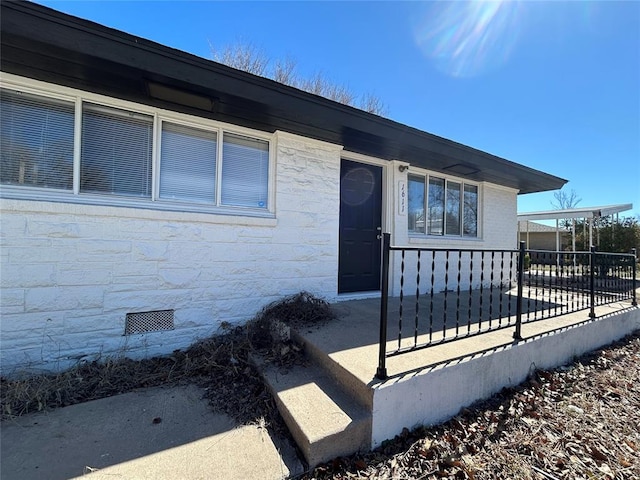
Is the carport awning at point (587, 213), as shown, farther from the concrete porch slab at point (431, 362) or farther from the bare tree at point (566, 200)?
the bare tree at point (566, 200)

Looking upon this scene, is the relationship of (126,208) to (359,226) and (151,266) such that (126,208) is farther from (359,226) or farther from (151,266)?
(359,226)

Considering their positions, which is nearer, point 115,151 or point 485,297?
point 115,151

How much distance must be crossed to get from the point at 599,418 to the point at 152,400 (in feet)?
11.9

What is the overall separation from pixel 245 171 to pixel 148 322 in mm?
2103

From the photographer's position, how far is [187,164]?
10.9ft

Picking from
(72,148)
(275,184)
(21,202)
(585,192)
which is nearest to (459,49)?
(275,184)

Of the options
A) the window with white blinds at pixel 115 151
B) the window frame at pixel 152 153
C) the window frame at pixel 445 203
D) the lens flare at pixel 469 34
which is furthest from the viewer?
the window frame at pixel 445 203

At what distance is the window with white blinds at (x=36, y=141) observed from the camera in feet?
8.35

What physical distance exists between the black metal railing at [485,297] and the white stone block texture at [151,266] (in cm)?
143

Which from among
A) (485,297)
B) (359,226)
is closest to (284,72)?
(359,226)

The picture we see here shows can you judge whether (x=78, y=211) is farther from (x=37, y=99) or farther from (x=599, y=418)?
(x=599, y=418)

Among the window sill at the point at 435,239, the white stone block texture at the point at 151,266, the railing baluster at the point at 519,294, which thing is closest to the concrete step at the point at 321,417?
the white stone block texture at the point at 151,266

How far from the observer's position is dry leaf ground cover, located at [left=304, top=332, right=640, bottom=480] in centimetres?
167

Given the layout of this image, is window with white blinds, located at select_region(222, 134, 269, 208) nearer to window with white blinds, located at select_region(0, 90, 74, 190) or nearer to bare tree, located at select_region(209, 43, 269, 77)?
window with white blinds, located at select_region(0, 90, 74, 190)
